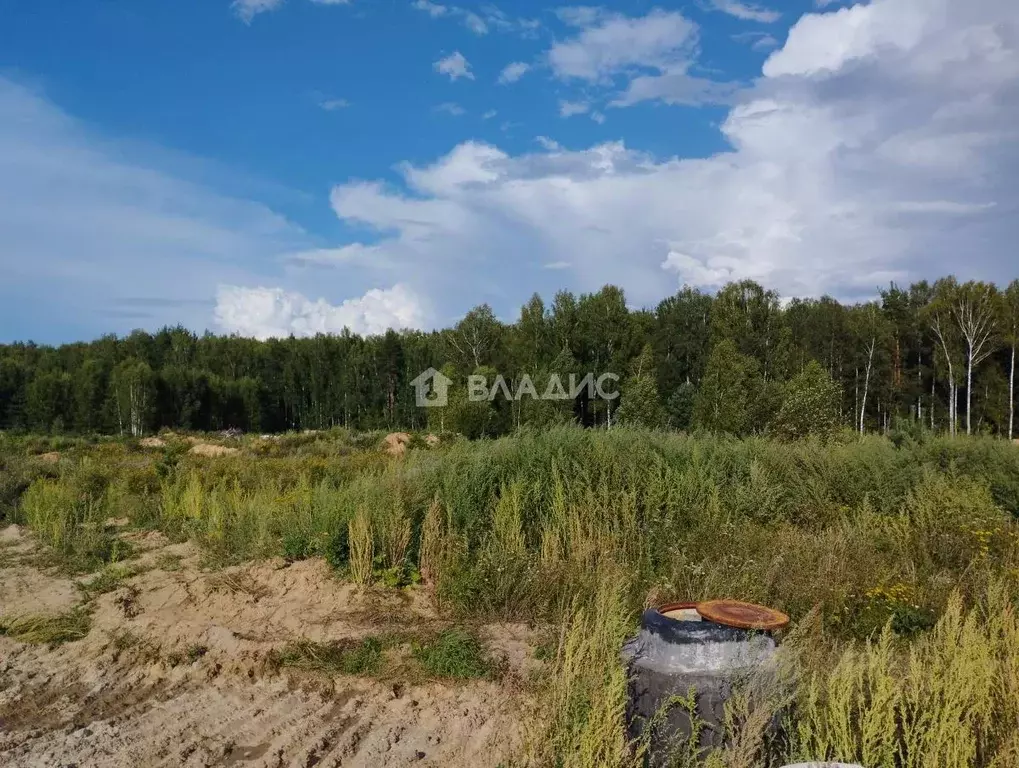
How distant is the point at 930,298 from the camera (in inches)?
1967

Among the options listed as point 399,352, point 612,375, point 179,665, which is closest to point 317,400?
point 399,352

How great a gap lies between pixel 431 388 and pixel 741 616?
4849 centimetres

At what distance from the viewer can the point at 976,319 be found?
1572 inches

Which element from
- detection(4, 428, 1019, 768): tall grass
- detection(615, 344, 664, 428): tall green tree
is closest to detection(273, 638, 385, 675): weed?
detection(4, 428, 1019, 768): tall grass

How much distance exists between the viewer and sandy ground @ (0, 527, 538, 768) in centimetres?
433

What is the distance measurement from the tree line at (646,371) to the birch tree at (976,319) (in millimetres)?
100

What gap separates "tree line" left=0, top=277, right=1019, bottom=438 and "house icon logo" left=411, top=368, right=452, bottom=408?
93 cm

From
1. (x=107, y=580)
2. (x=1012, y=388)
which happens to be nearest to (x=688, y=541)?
(x=107, y=580)

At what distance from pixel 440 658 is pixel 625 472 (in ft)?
11.0

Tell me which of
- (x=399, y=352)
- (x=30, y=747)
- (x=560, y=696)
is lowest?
(x=30, y=747)

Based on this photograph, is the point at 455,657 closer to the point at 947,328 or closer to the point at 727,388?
the point at 727,388

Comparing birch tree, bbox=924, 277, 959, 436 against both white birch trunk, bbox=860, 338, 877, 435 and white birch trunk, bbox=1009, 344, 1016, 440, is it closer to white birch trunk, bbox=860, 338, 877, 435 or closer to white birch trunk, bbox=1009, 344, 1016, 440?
white birch trunk, bbox=1009, 344, 1016, 440

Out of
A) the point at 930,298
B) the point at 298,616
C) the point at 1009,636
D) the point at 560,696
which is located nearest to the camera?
the point at 560,696

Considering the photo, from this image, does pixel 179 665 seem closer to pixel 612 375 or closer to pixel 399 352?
pixel 612 375
